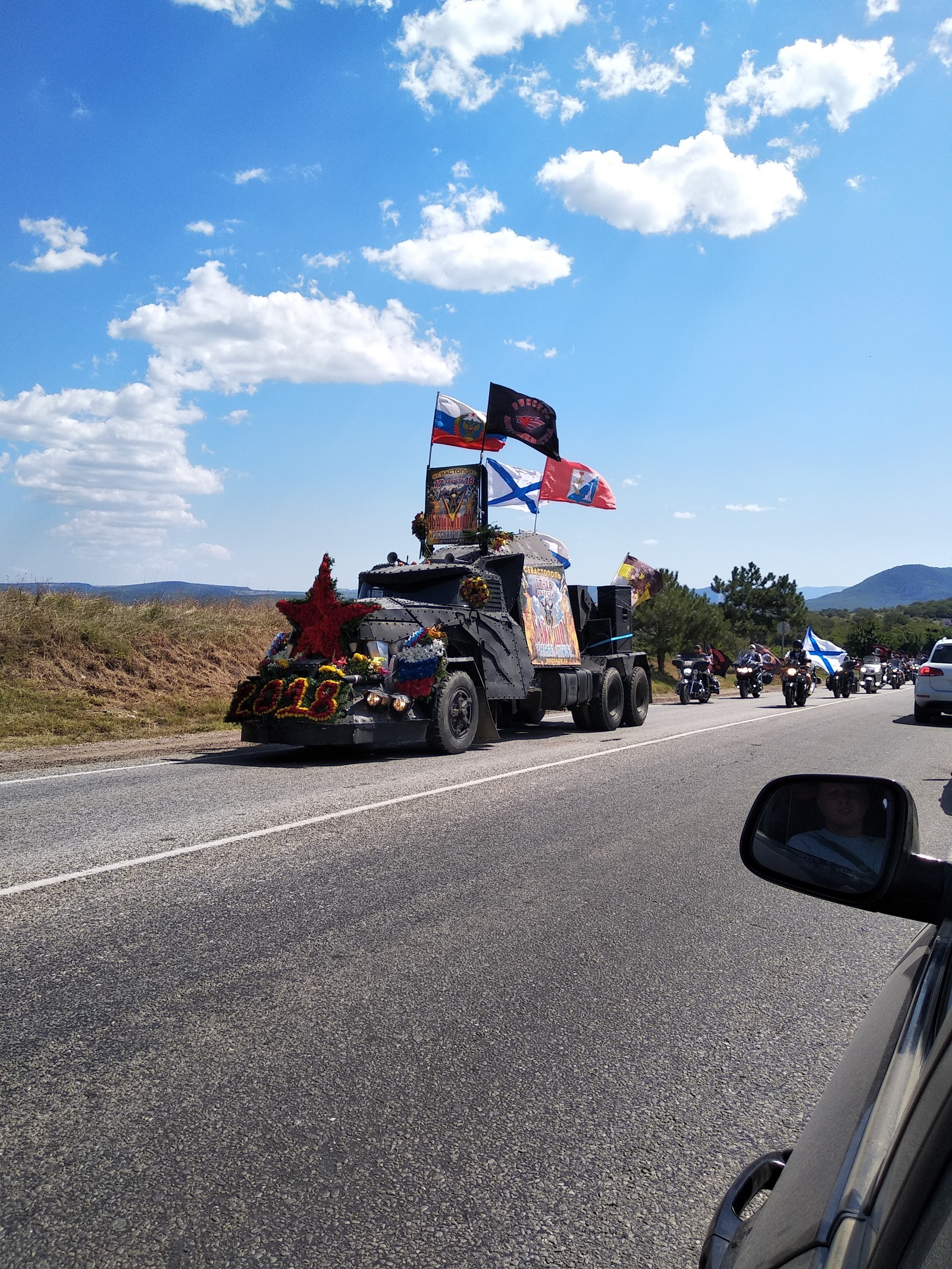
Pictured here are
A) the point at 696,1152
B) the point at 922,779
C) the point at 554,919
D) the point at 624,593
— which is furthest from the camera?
the point at 624,593

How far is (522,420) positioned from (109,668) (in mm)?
8938

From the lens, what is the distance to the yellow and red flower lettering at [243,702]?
10.5 meters

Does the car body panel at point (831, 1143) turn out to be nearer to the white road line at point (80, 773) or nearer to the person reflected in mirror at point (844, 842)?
the person reflected in mirror at point (844, 842)

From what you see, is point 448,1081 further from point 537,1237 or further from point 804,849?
point 804,849

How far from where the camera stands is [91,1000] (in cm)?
361

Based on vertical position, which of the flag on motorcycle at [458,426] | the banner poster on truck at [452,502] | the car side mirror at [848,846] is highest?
the flag on motorcycle at [458,426]

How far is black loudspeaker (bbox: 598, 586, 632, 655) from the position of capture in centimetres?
1630

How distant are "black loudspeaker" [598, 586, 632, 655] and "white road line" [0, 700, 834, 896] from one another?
3201 mm

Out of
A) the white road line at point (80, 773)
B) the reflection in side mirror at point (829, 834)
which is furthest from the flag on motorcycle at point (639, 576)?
the reflection in side mirror at point (829, 834)

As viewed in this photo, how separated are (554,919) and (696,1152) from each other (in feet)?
7.04

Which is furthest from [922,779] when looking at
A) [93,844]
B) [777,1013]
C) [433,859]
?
[93,844]

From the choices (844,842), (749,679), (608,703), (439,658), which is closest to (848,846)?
(844,842)

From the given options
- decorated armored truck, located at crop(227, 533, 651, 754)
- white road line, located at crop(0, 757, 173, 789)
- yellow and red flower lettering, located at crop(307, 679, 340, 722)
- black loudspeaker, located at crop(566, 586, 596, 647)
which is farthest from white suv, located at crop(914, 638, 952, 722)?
white road line, located at crop(0, 757, 173, 789)

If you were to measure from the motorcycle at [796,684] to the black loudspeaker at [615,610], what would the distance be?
9.24 metres
